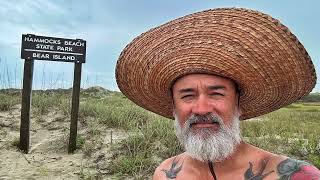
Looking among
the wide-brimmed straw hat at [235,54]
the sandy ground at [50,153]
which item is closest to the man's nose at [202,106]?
the wide-brimmed straw hat at [235,54]

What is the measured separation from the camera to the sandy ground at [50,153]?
27.6 ft

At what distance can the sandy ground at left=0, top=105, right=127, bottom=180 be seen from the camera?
8398mm

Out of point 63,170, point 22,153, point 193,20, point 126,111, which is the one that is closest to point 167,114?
point 193,20

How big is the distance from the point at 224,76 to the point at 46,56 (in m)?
8.09

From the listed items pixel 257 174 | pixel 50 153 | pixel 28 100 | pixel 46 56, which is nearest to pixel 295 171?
pixel 257 174

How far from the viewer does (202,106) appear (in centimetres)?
269

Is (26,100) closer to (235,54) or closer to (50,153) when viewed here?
(50,153)

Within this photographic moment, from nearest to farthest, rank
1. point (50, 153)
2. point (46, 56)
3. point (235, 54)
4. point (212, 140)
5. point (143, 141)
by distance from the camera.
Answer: point (235, 54) < point (212, 140) < point (143, 141) < point (50, 153) < point (46, 56)

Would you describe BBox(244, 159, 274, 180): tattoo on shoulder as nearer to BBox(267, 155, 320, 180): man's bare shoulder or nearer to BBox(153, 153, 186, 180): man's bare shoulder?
BBox(267, 155, 320, 180): man's bare shoulder

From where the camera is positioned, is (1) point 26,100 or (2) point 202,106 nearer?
(2) point 202,106

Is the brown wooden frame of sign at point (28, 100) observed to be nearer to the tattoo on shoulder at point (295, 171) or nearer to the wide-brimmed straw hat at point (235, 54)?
the wide-brimmed straw hat at point (235, 54)

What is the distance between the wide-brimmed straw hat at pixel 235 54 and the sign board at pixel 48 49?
749 cm

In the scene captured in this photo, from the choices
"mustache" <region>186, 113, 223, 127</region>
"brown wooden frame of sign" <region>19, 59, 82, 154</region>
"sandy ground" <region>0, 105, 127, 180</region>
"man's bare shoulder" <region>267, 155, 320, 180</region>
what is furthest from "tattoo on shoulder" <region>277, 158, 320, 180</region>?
"brown wooden frame of sign" <region>19, 59, 82, 154</region>

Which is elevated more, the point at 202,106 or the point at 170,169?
the point at 202,106
